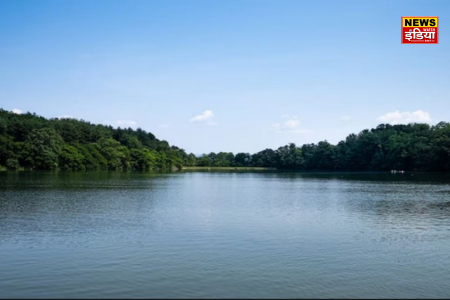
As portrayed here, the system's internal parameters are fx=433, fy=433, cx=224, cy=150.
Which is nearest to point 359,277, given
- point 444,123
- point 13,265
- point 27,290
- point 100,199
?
point 27,290

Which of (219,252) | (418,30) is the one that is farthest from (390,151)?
(219,252)

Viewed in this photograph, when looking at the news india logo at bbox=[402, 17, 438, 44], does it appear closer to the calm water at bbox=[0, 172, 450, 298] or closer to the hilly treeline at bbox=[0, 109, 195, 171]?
the calm water at bbox=[0, 172, 450, 298]

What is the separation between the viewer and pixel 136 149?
520 feet

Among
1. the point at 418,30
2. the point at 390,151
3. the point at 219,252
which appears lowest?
the point at 219,252

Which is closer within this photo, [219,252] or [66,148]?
[219,252]

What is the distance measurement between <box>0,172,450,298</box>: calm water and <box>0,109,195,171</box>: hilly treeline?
78341mm

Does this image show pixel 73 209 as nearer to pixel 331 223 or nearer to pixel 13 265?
pixel 13 265

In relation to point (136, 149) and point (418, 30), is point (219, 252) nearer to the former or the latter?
point (418, 30)

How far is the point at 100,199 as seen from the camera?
38562 mm

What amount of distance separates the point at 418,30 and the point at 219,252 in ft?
92.4

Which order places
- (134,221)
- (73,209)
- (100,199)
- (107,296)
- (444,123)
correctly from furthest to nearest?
(444,123) < (100,199) < (73,209) < (134,221) < (107,296)

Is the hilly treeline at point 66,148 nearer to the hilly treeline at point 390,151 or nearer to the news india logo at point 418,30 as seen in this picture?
the hilly treeline at point 390,151

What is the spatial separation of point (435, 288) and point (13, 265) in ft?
47.9

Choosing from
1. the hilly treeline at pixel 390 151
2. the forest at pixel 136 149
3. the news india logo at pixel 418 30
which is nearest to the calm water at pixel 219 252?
the news india logo at pixel 418 30
